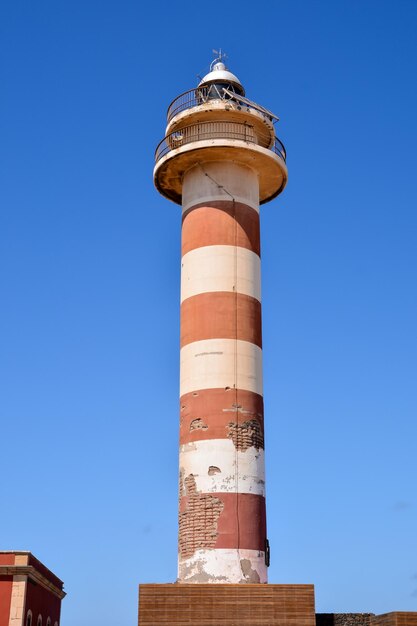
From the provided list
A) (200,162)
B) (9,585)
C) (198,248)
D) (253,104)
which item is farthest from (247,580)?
(253,104)

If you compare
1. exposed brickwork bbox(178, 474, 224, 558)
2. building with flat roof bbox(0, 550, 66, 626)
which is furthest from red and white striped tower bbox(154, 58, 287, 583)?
building with flat roof bbox(0, 550, 66, 626)

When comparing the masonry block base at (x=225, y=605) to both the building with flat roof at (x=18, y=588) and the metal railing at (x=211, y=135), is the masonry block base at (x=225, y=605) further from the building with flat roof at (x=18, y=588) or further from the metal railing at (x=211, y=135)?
the metal railing at (x=211, y=135)

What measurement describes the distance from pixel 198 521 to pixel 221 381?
3.89 meters

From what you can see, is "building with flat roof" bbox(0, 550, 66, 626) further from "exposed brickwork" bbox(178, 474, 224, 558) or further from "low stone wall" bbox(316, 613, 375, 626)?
"low stone wall" bbox(316, 613, 375, 626)

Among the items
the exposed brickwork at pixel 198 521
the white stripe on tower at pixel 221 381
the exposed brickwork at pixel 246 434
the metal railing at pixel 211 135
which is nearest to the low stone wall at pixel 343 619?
the white stripe on tower at pixel 221 381

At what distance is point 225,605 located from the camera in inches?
842

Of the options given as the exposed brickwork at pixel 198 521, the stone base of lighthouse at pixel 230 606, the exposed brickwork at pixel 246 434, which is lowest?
the stone base of lighthouse at pixel 230 606

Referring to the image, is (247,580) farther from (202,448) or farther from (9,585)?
(9,585)

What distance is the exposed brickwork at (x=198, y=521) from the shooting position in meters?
23.1

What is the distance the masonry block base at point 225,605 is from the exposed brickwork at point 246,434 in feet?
12.8

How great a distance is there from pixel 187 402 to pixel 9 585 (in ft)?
24.7

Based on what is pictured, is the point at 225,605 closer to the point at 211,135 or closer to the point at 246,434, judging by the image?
the point at 246,434

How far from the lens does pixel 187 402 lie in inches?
973

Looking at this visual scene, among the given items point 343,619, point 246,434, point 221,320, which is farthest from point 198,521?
point 221,320
